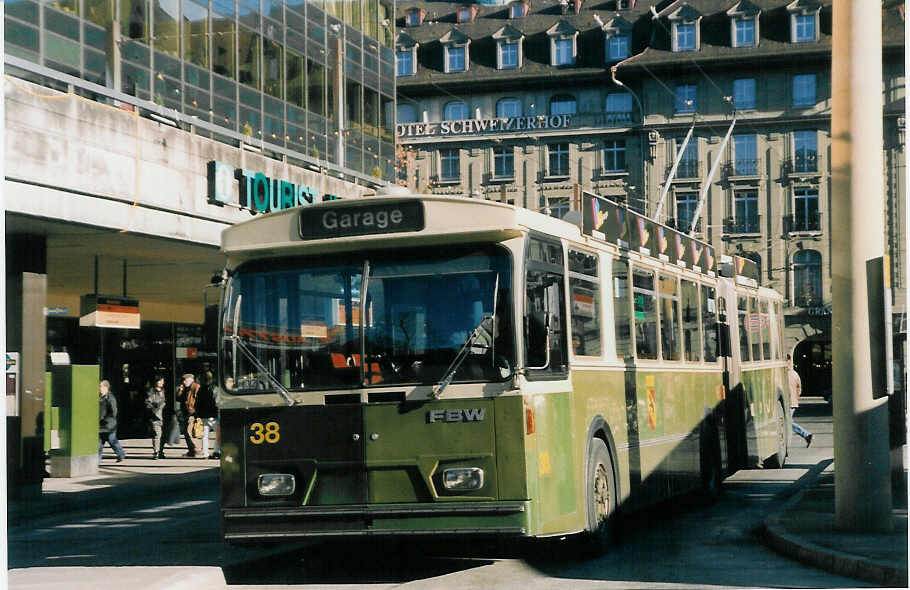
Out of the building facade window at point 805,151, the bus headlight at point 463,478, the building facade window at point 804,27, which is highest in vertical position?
the building facade window at point 804,27

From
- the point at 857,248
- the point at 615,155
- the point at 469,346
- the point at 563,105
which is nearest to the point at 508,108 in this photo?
the point at 563,105

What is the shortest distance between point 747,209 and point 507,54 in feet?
53.7

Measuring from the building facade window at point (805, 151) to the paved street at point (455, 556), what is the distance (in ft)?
101

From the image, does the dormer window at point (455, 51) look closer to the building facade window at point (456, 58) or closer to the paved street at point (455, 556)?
the building facade window at point (456, 58)

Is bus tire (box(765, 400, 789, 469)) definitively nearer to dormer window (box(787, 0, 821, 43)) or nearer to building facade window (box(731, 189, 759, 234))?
dormer window (box(787, 0, 821, 43))

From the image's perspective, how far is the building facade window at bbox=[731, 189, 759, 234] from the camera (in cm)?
5216

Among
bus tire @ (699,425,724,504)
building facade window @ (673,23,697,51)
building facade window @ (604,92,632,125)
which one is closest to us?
bus tire @ (699,425,724,504)

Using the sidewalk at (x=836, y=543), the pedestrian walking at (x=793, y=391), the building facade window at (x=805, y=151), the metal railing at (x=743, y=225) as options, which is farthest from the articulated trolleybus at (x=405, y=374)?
the metal railing at (x=743, y=225)

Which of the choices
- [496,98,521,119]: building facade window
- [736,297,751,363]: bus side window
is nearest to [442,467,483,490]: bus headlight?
[736,297,751,363]: bus side window

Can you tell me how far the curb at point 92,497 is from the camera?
1820 cm

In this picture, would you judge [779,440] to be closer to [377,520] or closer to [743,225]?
[377,520]

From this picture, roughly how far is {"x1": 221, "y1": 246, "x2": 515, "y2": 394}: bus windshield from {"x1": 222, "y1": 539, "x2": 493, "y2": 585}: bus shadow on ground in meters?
1.32

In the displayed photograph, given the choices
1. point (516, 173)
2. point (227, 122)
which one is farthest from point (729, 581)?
point (516, 173)

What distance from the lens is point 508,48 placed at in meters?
64.2
